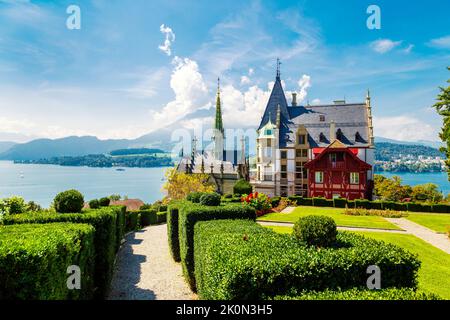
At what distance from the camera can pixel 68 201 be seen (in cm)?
1479

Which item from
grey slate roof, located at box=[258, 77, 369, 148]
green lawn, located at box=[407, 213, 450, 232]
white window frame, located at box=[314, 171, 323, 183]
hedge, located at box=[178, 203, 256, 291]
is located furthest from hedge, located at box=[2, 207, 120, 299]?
grey slate roof, located at box=[258, 77, 369, 148]

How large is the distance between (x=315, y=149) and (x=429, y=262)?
34.3 m

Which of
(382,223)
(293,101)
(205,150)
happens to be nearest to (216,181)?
(205,150)

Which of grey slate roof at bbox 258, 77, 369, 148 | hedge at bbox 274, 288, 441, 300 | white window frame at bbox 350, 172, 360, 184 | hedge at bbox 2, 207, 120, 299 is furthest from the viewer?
grey slate roof at bbox 258, 77, 369, 148

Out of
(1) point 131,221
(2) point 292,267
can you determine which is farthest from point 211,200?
(1) point 131,221

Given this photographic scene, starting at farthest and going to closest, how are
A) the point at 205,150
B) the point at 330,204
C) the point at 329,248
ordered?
the point at 205,150, the point at 330,204, the point at 329,248

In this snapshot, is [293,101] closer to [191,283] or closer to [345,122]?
[345,122]

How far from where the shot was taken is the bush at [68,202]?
48.2 ft

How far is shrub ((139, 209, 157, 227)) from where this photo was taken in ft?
128

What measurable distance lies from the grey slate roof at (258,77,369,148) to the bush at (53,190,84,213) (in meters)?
41.6

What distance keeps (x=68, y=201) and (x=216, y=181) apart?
52733 mm

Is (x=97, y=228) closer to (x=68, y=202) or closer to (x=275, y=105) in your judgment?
(x=68, y=202)

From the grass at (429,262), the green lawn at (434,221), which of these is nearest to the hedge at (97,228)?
the grass at (429,262)

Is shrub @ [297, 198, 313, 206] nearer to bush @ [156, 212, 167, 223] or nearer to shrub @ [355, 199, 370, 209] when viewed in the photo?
shrub @ [355, 199, 370, 209]
